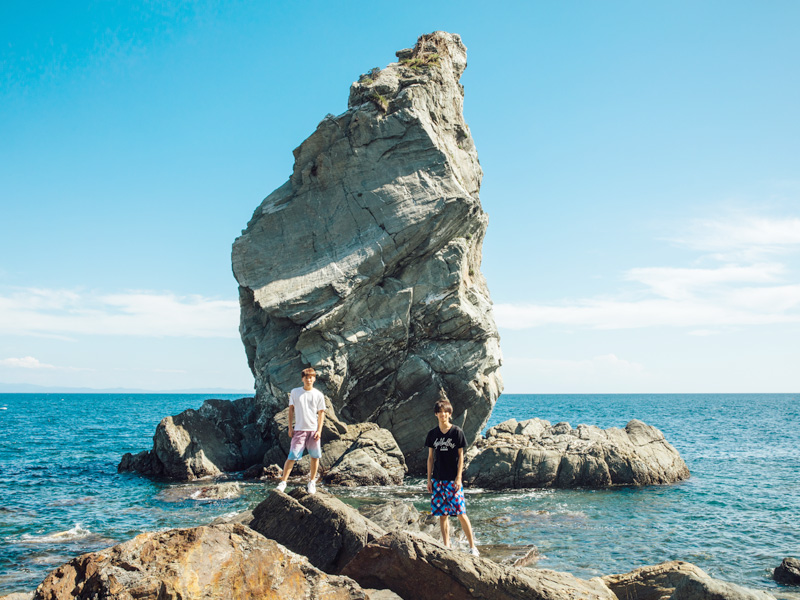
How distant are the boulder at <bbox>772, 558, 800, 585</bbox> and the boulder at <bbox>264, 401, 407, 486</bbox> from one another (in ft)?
50.2

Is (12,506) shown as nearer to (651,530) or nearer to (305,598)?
(305,598)

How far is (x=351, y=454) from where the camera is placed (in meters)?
26.5

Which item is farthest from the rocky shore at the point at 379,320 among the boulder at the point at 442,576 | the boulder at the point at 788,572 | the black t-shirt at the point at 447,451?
the boulder at the point at 442,576

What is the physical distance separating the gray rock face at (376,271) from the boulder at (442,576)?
20374 millimetres

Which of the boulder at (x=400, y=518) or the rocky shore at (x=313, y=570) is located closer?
the rocky shore at (x=313, y=570)

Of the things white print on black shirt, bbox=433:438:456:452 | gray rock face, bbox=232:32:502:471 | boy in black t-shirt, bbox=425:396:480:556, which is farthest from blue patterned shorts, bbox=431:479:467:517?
gray rock face, bbox=232:32:502:471

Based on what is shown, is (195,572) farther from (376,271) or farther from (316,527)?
(376,271)

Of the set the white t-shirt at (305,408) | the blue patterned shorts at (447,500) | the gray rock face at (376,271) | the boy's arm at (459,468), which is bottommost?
the blue patterned shorts at (447,500)

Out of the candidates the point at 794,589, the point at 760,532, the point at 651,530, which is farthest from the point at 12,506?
the point at 760,532

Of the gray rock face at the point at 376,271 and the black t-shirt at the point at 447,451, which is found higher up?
the gray rock face at the point at 376,271

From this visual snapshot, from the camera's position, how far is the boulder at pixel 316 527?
9.92 metres

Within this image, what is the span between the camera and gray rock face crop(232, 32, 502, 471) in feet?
95.4

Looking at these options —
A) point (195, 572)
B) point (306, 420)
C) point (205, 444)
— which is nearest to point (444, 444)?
point (306, 420)

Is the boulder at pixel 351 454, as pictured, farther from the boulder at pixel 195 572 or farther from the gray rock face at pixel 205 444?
the boulder at pixel 195 572
